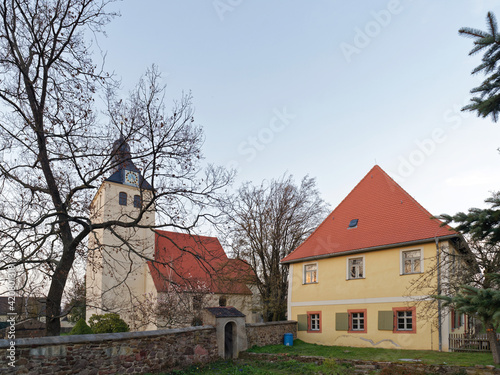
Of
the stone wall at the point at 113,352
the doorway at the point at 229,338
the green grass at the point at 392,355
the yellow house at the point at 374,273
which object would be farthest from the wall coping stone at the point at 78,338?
the yellow house at the point at 374,273

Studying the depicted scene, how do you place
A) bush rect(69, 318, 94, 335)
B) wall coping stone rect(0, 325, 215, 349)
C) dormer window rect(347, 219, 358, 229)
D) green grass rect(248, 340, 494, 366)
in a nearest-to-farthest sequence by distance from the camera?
wall coping stone rect(0, 325, 215, 349), green grass rect(248, 340, 494, 366), dormer window rect(347, 219, 358, 229), bush rect(69, 318, 94, 335)

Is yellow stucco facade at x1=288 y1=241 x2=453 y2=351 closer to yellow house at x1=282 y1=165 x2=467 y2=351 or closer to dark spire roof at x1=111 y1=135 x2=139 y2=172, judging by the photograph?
yellow house at x1=282 y1=165 x2=467 y2=351

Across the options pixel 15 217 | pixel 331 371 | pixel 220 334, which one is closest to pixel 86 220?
pixel 15 217

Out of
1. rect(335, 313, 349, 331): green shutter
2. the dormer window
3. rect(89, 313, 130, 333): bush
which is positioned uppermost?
the dormer window

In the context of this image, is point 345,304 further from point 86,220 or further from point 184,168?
point 86,220

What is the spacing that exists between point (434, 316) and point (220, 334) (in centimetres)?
858

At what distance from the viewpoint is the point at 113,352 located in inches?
406

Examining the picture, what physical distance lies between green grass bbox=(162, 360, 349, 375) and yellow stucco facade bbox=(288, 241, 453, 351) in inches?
200

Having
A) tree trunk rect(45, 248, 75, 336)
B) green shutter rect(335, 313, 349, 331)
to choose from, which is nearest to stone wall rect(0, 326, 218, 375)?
tree trunk rect(45, 248, 75, 336)

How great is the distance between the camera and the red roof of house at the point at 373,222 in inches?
706

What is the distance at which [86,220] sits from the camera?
9.81m

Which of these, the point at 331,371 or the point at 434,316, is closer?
the point at 331,371

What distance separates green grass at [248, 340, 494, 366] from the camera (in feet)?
41.0

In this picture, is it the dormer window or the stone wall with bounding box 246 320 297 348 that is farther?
the dormer window
